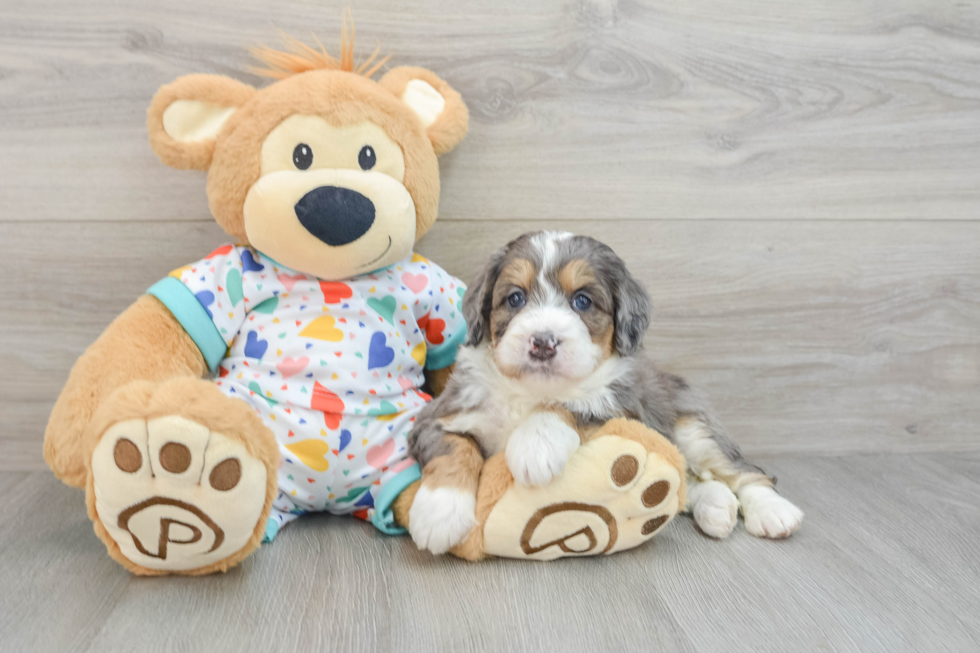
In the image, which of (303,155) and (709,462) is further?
(709,462)

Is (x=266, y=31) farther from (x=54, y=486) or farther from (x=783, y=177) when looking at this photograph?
(x=783, y=177)

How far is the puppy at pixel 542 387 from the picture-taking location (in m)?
1.44

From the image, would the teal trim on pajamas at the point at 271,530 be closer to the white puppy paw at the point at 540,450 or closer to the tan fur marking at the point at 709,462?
the white puppy paw at the point at 540,450

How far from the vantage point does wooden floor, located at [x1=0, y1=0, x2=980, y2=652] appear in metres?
1.89

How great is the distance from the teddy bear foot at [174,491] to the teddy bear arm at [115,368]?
16 cm

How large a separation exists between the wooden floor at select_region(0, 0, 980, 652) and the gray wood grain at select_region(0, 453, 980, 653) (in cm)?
2

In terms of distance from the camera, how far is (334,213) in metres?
1.55

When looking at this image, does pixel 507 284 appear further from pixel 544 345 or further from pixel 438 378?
pixel 438 378

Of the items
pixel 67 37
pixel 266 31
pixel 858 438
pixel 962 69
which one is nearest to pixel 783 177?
pixel 962 69

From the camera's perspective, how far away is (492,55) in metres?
2.00

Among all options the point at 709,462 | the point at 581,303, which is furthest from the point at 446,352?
the point at 709,462

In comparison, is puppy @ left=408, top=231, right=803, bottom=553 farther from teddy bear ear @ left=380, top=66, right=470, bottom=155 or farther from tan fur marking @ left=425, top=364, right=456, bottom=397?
teddy bear ear @ left=380, top=66, right=470, bottom=155

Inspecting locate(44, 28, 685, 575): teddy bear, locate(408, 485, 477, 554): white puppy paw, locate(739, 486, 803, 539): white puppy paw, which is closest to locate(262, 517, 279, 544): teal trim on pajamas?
locate(44, 28, 685, 575): teddy bear

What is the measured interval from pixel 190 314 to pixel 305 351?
0.28 metres
